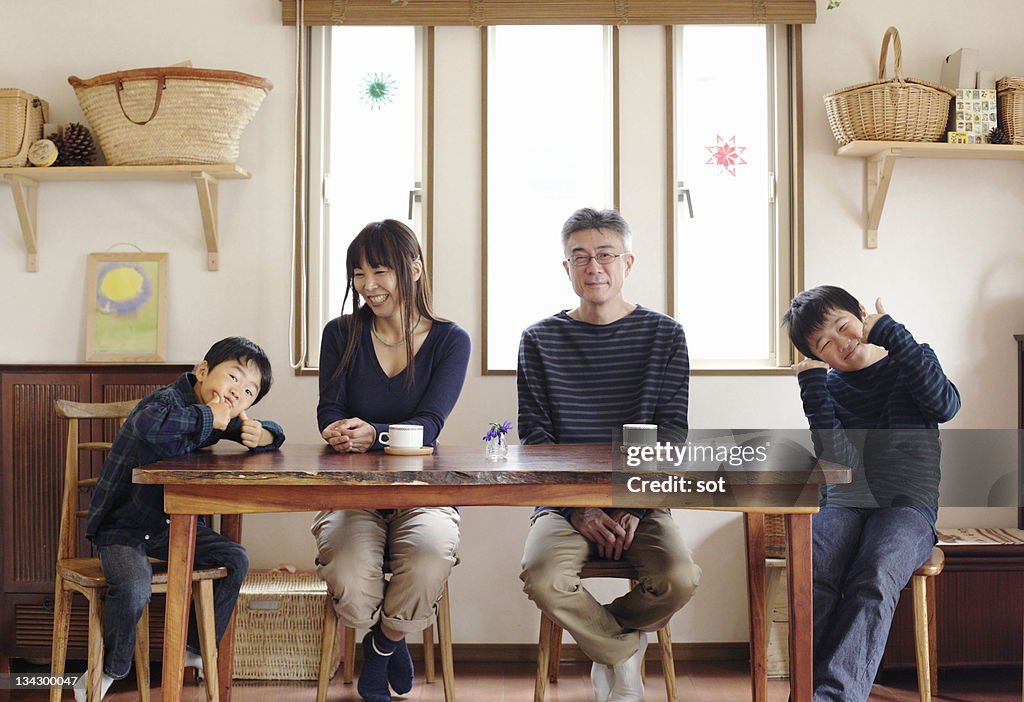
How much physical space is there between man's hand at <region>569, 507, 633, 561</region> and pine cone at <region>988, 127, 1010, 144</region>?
5.83 feet

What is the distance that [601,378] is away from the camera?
2.61 metres

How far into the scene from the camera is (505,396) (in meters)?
3.16

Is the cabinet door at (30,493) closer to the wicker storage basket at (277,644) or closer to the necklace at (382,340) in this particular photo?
the wicker storage basket at (277,644)

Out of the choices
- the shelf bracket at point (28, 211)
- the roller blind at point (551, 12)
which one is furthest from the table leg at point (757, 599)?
the shelf bracket at point (28, 211)

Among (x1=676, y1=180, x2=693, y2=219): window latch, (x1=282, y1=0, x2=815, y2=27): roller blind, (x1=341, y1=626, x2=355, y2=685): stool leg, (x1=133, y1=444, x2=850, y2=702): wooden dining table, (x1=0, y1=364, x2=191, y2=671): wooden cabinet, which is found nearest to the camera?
(x1=133, y1=444, x2=850, y2=702): wooden dining table

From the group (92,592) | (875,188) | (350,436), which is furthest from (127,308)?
(875,188)

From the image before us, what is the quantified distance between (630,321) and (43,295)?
1927 mm

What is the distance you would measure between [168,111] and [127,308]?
66 centimetres

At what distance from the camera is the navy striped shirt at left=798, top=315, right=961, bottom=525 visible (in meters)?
2.34

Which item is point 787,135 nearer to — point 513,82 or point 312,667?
point 513,82

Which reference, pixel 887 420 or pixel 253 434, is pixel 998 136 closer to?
pixel 887 420

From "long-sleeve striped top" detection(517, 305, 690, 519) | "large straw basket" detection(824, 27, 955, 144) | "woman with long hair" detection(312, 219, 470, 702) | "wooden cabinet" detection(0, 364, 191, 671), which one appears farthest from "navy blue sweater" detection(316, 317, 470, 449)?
"large straw basket" detection(824, 27, 955, 144)

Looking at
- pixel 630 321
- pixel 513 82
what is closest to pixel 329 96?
pixel 513 82

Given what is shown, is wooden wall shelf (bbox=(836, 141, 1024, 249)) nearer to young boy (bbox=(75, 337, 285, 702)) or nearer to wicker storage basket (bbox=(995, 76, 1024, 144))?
wicker storage basket (bbox=(995, 76, 1024, 144))
